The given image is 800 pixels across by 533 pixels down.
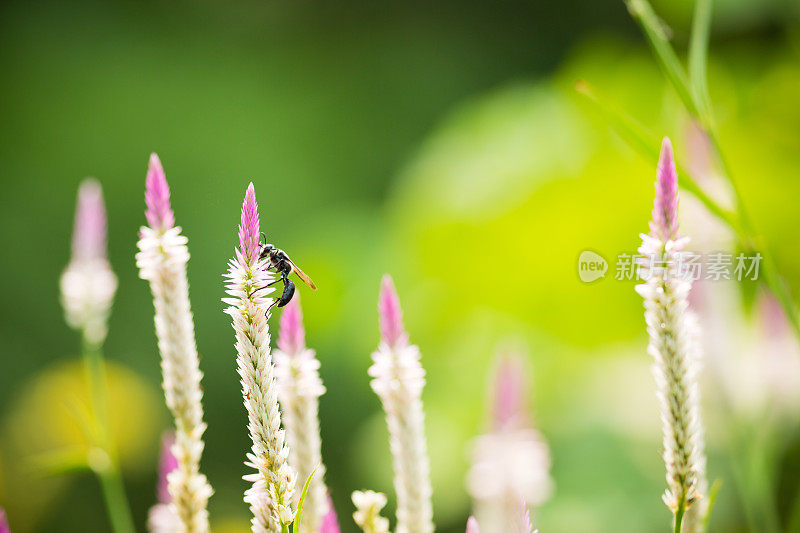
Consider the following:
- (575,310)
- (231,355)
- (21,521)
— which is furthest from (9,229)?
(575,310)

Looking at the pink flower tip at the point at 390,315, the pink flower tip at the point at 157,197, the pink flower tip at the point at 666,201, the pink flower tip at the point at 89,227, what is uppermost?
the pink flower tip at the point at 89,227

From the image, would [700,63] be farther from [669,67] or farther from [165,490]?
[165,490]

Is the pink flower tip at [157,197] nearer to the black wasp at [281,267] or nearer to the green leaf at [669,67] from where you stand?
the black wasp at [281,267]

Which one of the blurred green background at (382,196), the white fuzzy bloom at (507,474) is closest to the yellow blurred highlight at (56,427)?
the blurred green background at (382,196)

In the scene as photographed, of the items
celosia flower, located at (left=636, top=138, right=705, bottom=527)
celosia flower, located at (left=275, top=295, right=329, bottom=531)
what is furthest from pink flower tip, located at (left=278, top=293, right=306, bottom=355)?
celosia flower, located at (left=636, top=138, right=705, bottom=527)

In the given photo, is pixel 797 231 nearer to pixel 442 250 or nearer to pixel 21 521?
pixel 442 250

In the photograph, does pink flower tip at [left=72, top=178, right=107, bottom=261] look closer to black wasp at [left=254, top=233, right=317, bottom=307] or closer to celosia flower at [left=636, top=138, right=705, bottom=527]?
black wasp at [left=254, top=233, right=317, bottom=307]

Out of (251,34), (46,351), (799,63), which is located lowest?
(46,351)
